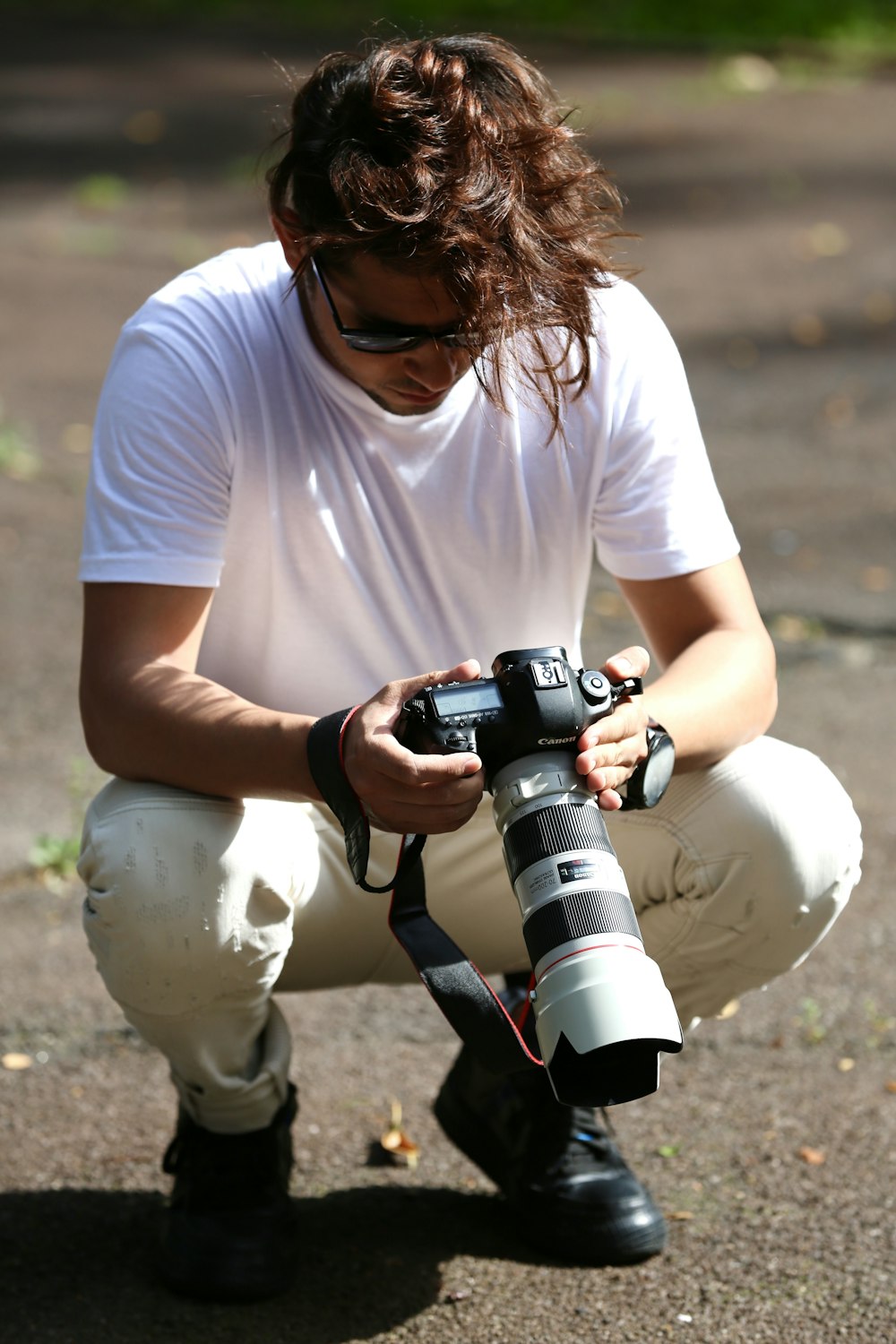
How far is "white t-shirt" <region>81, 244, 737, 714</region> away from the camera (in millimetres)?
2287

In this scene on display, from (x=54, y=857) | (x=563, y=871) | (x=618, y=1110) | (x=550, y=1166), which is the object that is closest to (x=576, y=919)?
(x=563, y=871)

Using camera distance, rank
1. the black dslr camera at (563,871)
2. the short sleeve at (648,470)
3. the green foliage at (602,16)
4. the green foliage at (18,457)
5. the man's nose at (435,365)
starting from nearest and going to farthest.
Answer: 1. the black dslr camera at (563,871)
2. the man's nose at (435,365)
3. the short sleeve at (648,470)
4. the green foliage at (18,457)
5. the green foliage at (602,16)

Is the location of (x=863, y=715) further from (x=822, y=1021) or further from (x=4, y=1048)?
(x=4, y=1048)

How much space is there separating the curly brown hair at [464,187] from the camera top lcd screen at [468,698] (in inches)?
14.7

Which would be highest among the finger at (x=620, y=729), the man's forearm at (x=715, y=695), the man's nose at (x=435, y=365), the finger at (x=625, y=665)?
the man's nose at (x=435, y=365)

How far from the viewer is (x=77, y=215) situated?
891 cm

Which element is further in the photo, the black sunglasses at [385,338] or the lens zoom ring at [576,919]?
the black sunglasses at [385,338]

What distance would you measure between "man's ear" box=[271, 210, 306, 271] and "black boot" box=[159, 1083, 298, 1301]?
3.84 ft

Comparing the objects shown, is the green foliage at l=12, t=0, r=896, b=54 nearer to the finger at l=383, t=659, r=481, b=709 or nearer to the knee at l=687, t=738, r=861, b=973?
the knee at l=687, t=738, r=861, b=973

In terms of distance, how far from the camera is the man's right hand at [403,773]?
6.12 feet

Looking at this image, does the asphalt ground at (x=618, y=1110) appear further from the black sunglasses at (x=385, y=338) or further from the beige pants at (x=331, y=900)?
the black sunglasses at (x=385, y=338)

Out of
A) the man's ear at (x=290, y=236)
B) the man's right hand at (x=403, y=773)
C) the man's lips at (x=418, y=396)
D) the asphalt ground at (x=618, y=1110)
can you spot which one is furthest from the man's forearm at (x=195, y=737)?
the asphalt ground at (x=618, y=1110)

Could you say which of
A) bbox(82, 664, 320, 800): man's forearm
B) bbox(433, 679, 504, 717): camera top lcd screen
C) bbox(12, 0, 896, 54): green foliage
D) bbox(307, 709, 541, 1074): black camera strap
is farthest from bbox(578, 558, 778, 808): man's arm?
bbox(12, 0, 896, 54): green foliage

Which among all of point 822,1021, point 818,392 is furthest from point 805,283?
point 822,1021
